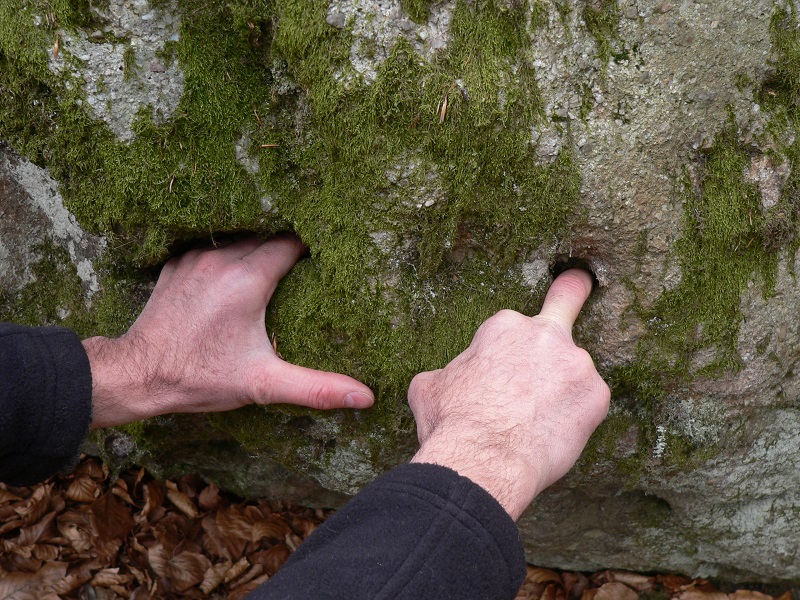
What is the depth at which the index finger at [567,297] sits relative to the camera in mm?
2104

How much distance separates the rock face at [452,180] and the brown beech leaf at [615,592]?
89cm

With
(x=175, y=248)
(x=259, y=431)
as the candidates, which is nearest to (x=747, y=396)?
(x=259, y=431)

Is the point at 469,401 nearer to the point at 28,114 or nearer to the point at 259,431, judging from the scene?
the point at 259,431

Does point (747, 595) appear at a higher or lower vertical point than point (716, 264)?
lower

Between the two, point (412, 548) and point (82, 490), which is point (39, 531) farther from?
point (412, 548)

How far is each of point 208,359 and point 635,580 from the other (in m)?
A: 2.56

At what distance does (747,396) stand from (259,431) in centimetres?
195

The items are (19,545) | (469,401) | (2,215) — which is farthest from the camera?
(19,545)

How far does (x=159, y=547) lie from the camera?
342 cm

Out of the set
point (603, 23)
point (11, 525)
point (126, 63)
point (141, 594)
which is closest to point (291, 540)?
point (141, 594)

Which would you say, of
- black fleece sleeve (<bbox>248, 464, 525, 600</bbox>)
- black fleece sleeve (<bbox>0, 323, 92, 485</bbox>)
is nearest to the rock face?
black fleece sleeve (<bbox>0, 323, 92, 485</bbox>)

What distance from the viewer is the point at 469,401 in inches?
72.9

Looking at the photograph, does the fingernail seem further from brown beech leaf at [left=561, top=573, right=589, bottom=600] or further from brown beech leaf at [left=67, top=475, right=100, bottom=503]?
brown beech leaf at [left=67, top=475, right=100, bottom=503]

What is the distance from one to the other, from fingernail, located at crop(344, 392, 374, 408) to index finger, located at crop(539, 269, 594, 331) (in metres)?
0.71
